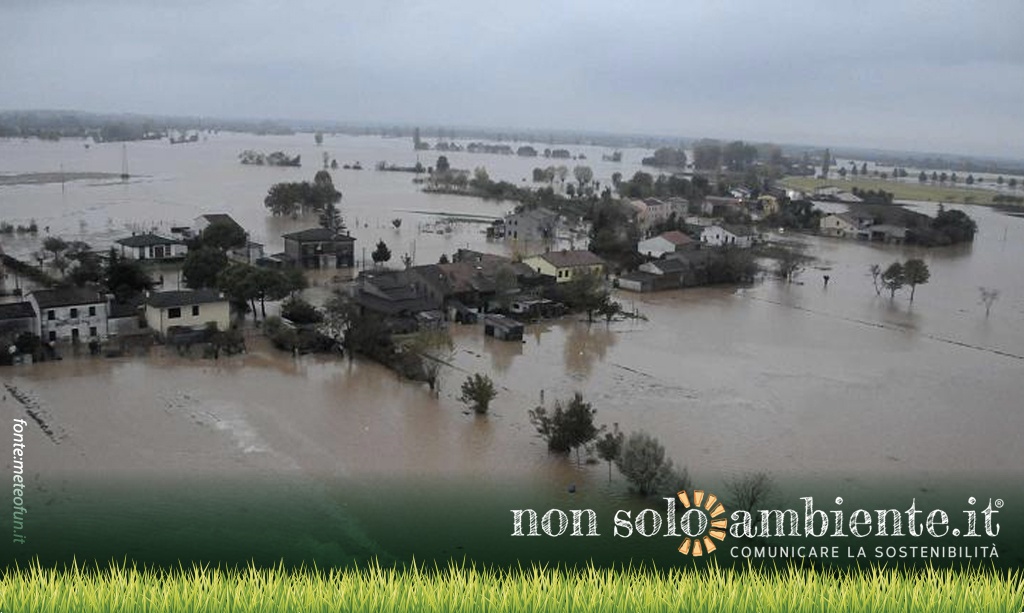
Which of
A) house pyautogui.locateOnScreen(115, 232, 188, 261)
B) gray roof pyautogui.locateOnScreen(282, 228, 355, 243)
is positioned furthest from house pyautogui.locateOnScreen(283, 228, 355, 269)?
house pyautogui.locateOnScreen(115, 232, 188, 261)

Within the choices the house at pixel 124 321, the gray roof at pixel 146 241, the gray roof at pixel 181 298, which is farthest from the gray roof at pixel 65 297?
the gray roof at pixel 146 241

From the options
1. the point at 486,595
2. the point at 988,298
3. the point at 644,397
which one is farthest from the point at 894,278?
the point at 486,595

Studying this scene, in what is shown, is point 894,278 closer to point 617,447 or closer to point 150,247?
point 617,447

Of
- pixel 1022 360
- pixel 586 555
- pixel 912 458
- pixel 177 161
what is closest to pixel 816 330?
pixel 1022 360

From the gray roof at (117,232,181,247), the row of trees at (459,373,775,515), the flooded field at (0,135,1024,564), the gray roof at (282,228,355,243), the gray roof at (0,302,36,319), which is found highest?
the gray roof at (282,228,355,243)

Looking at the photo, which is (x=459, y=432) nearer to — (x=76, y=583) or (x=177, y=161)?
(x=76, y=583)

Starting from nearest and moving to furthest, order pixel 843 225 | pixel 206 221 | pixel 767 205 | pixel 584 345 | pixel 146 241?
pixel 584 345 < pixel 146 241 < pixel 206 221 < pixel 843 225 < pixel 767 205

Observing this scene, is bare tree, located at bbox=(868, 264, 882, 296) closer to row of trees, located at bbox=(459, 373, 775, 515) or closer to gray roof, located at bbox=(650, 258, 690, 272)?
gray roof, located at bbox=(650, 258, 690, 272)
